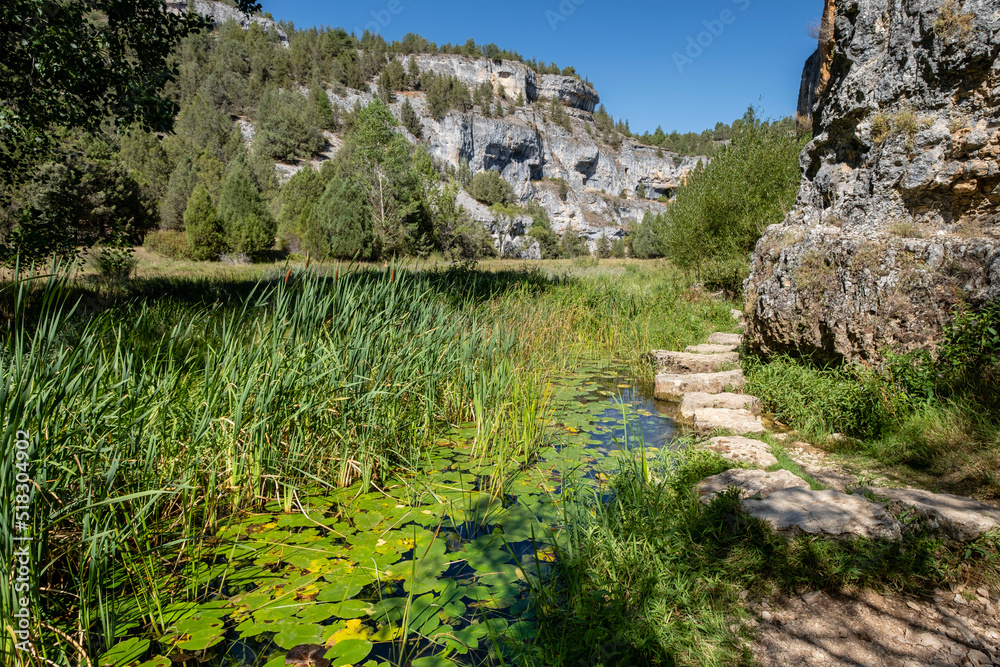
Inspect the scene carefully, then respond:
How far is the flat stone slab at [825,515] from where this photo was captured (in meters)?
2.17

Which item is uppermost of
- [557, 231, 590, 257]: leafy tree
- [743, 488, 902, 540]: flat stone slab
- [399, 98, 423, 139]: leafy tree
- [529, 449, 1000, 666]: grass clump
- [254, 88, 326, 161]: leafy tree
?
[399, 98, 423, 139]: leafy tree

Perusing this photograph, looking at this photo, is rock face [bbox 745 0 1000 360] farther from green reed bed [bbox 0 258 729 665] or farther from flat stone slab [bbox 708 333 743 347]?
green reed bed [bbox 0 258 729 665]

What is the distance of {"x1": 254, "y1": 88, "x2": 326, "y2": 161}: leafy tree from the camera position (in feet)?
141

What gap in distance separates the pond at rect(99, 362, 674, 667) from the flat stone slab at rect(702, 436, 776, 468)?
2.30 feet

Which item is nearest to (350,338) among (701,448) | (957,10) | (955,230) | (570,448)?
(570,448)

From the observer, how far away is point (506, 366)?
423 centimetres

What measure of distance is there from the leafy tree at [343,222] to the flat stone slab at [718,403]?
18593 mm

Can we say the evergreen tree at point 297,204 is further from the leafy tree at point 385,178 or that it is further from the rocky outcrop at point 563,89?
the rocky outcrop at point 563,89

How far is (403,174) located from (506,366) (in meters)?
23.0

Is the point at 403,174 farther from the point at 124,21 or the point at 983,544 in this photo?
the point at 983,544

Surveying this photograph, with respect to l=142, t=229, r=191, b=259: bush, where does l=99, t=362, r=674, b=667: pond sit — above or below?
below

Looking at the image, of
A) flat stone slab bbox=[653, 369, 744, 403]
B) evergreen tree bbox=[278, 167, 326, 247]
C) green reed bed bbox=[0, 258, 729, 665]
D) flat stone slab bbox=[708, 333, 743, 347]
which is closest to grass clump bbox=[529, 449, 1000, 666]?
green reed bed bbox=[0, 258, 729, 665]

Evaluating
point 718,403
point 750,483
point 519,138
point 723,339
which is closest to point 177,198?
point 723,339

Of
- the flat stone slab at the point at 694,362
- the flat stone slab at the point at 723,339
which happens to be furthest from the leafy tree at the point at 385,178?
the flat stone slab at the point at 694,362
